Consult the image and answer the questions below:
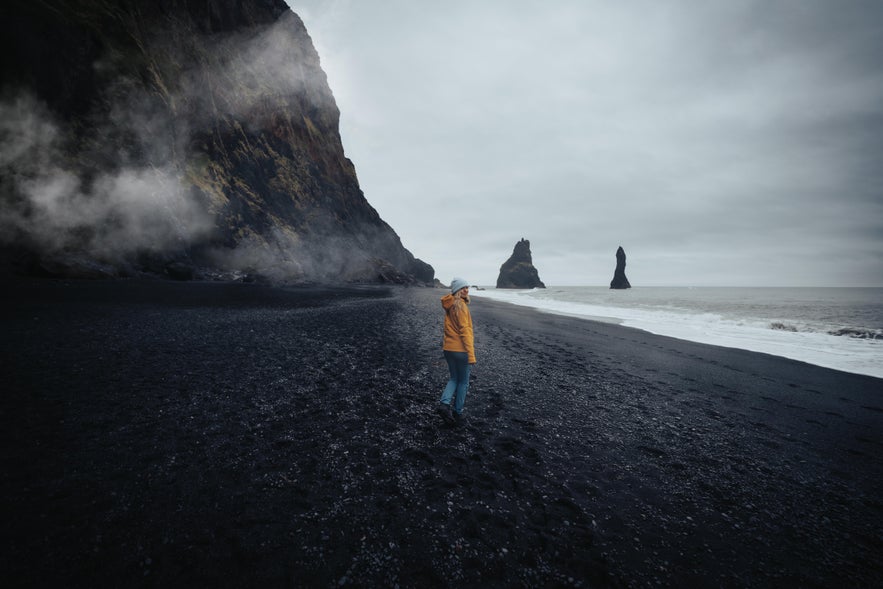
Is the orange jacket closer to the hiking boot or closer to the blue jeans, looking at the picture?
the blue jeans

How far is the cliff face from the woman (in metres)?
31.2

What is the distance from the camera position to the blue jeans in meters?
6.35

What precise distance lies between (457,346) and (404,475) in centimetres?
247

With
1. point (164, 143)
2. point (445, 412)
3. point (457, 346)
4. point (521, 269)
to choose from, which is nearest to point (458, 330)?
point (457, 346)

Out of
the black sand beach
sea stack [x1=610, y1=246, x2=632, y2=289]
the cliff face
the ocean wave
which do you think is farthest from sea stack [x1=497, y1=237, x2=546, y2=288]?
the black sand beach

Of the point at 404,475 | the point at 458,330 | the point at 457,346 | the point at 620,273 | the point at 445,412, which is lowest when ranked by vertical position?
the point at 404,475

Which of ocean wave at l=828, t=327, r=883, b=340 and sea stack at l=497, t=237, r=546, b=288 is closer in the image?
ocean wave at l=828, t=327, r=883, b=340

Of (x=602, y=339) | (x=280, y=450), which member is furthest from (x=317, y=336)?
(x=602, y=339)

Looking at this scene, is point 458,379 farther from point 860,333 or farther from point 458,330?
point 860,333

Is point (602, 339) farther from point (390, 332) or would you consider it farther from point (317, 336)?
point (317, 336)

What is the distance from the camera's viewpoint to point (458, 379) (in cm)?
652

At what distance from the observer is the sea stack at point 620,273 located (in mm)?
156500

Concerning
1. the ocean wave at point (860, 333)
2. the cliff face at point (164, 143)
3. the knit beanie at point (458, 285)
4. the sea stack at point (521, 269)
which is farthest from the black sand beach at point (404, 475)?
the sea stack at point (521, 269)

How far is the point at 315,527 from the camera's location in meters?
3.51
